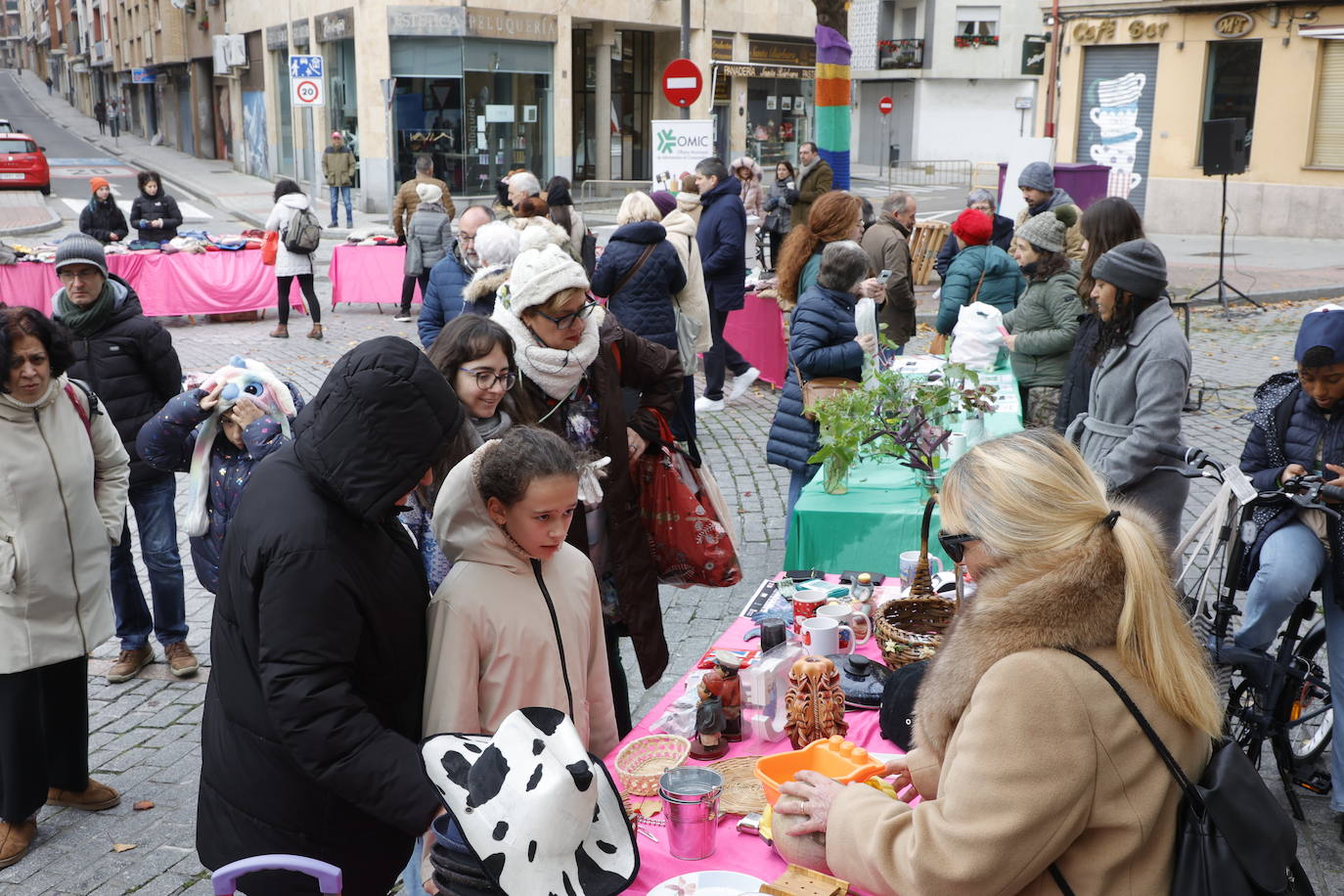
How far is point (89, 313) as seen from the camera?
202 inches

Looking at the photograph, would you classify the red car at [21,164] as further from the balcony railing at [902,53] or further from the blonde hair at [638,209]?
the balcony railing at [902,53]

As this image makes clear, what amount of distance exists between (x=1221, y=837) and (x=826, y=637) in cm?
169

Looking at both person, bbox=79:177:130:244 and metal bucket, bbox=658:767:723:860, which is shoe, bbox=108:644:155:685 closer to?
metal bucket, bbox=658:767:723:860

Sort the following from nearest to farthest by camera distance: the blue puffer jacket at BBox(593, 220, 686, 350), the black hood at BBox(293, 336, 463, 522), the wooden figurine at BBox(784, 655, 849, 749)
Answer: the black hood at BBox(293, 336, 463, 522), the wooden figurine at BBox(784, 655, 849, 749), the blue puffer jacket at BBox(593, 220, 686, 350)

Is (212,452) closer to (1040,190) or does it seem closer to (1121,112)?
(1040,190)

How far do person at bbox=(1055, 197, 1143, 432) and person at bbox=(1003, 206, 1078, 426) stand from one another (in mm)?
629

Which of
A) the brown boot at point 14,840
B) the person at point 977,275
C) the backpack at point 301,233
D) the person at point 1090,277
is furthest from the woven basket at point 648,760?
the backpack at point 301,233

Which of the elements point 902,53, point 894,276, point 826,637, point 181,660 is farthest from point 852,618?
point 902,53

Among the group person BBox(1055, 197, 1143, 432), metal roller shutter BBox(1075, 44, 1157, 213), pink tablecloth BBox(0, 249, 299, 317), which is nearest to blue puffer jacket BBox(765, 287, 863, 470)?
person BBox(1055, 197, 1143, 432)

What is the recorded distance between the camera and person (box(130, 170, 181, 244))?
49.5 ft

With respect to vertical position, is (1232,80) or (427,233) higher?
(1232,80)

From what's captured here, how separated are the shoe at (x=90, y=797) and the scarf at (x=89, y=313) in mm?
1959

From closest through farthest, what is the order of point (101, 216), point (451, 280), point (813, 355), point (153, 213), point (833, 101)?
point (813, 355) < point (451, 280) < point (833, 101) < point (101, 216) < point (153, 213)

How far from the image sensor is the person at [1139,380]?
15.2 ft
